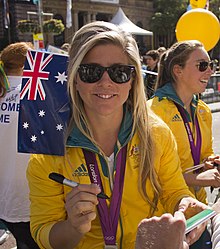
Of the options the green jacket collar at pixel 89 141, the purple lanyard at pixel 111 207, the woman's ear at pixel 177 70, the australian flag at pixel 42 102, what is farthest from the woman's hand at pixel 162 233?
the woman's ear at pixel 177 70

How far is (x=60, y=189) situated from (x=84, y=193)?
1.16 feet

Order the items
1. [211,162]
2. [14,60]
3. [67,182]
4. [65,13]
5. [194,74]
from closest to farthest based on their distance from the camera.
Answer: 1. [67,182]
2. [211,162]
3. [194,74]
4. [14,60]
5. [65,13]

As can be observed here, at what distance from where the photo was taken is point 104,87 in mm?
1813

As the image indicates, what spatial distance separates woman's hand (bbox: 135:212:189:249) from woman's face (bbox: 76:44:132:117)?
2.57 ft

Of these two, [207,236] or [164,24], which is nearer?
[207,236]

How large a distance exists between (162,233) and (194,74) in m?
2.00

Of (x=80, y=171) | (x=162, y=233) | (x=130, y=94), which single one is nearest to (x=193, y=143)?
(x=130, y=94)

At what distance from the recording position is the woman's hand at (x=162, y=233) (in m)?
1.12

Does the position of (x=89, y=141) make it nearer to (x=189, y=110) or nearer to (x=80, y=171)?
(x=80, y=171)

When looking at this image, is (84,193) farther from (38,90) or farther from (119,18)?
(119,18)

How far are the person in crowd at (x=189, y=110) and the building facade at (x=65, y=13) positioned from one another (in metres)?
27.4

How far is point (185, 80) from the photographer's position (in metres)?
2.98

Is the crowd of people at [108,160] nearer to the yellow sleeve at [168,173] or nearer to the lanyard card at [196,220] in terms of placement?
the yellow sleeve at [168,173]

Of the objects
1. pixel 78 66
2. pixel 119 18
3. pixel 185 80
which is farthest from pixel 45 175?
pixel 119 18
